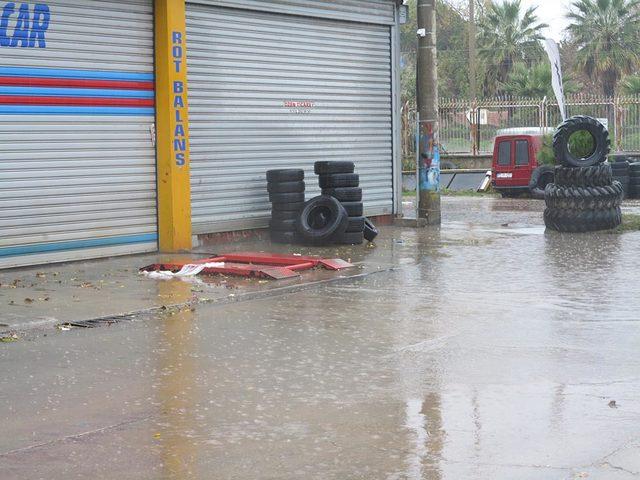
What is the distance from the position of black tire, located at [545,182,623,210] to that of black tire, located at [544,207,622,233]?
0.07m

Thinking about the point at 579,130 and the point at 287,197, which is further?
the point at 579,130

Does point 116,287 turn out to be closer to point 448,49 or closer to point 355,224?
point 355,224

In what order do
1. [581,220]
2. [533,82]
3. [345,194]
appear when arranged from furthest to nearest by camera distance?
1. [533,82]
2. [581,220]
3. [345,194]

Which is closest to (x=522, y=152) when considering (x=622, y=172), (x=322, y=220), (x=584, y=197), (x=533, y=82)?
(x=622, y=172)

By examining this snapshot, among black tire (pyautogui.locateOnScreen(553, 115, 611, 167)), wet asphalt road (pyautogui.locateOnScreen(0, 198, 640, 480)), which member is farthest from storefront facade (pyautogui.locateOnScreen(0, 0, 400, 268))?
black tire (pyautogui.locateOnScreen(553, 115, 611, 167))

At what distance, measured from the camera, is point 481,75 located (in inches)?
2336

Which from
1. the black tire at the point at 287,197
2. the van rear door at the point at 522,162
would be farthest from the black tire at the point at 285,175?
the van rear door at the point at 522,162

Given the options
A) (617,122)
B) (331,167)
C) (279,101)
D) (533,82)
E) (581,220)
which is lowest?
(581,220)

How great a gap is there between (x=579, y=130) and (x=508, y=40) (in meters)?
39.2

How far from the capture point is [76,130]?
1548 cm

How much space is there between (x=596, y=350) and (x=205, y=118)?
9949mm

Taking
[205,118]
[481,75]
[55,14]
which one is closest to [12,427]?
[55,14]

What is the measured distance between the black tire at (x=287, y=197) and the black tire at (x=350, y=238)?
1.12 metres

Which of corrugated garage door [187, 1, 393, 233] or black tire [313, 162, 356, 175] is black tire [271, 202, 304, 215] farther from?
corrugated garage door [187, 1, 393, 233]
